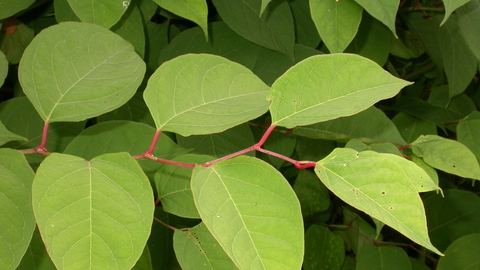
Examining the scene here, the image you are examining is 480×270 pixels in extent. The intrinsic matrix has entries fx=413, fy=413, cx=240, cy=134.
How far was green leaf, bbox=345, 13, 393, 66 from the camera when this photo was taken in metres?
1.23

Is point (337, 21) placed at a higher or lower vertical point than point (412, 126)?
higher

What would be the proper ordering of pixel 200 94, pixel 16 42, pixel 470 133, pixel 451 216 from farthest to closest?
pixel 451 216, pixel 470 133, pixel 16 42, pixel 200 94

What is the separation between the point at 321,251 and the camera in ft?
4.75

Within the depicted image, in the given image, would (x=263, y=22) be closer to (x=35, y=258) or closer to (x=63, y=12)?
(x=63, y=12)

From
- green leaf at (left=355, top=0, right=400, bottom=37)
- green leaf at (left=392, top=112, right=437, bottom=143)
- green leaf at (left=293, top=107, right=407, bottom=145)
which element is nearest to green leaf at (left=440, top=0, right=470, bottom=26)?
green leaf at (left=355, top=0, right=400, bottom=37)

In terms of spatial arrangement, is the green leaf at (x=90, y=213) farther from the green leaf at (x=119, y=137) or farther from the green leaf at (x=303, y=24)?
the green leaf at (x=303, y=24)

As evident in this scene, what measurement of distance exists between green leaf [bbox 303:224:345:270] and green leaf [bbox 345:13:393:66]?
61 centimetres

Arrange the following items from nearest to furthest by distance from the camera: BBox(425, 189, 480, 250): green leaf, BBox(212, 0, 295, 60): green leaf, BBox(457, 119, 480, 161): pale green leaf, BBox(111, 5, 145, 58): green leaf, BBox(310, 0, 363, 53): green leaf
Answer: BBox(310, 0, 363, 53): green leaf
BBox(111, 5, 145, 58): green leaf
BBox(212, 0, 295, 60): green leaf
BBox(457, 119, 480, 161): pale green leaf
BBox(425, 189, 480, 250): green leaf

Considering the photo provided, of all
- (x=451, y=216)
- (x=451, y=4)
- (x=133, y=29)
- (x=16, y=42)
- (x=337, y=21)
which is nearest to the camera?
(x=451, y=4)

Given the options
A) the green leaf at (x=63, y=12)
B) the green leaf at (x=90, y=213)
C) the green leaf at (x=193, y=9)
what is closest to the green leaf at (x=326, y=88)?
the green leaf at (x=90, y=213)

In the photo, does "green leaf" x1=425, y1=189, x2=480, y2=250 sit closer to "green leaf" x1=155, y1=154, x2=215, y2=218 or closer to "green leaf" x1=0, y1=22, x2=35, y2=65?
"green leaf" x1=155, y1=154, x2=215, y2=218

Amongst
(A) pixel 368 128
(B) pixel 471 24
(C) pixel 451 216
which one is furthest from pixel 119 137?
(C) pixel 451 216

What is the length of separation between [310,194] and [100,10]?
100 cm

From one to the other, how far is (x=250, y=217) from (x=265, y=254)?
44 millimetres
